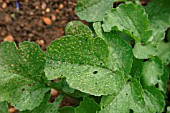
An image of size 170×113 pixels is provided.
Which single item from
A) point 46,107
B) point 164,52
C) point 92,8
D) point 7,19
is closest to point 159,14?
point 164,52

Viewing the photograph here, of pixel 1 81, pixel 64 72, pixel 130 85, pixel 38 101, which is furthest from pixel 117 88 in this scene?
pixel 1 81

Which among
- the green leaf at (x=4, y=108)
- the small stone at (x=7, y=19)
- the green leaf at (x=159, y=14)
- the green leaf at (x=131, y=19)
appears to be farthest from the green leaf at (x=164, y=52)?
Result: the small stone at (x=7, y=19)

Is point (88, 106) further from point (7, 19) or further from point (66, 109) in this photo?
point (7, 19)

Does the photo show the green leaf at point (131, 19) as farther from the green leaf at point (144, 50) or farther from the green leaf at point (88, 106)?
the green leaf at point (88, 106)

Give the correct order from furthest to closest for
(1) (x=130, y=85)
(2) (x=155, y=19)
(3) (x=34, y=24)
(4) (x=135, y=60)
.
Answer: (3) (x=34, y=24), (2) (x=155, y=19), (4) (x=135, y=60), (1) (x=130, y=85)

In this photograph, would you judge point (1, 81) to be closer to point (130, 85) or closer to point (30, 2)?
point (130, 85)

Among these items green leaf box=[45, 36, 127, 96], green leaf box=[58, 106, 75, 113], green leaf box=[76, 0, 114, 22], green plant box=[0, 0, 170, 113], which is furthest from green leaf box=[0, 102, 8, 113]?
green leaf box=[76, 0, 114, 22]
